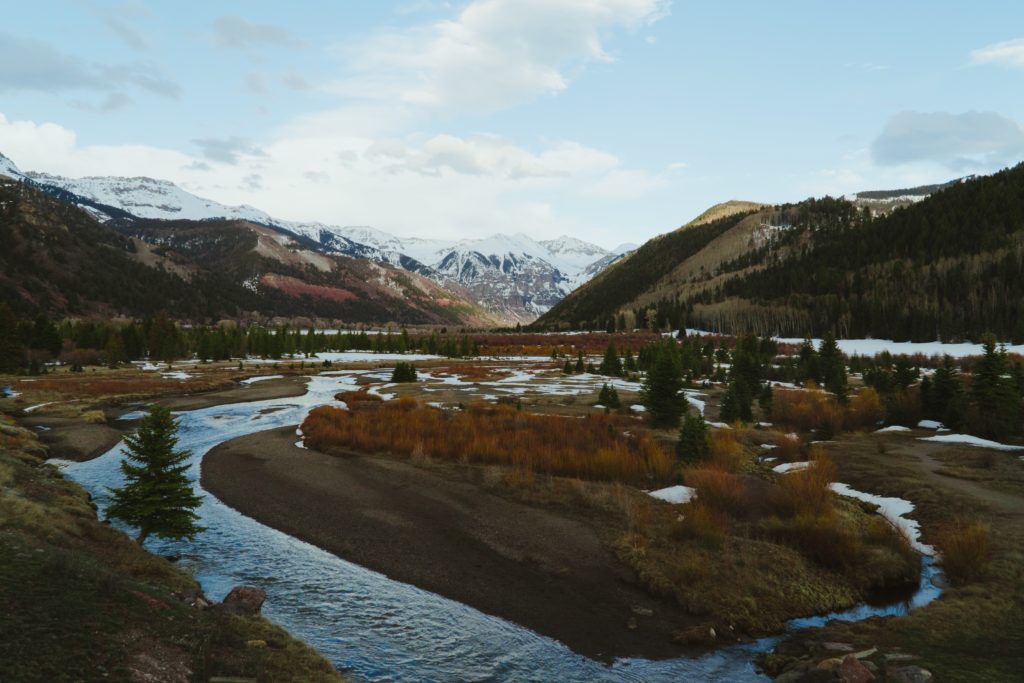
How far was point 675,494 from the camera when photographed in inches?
808

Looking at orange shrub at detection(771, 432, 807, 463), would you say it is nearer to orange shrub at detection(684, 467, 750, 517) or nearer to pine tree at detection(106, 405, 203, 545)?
orange shrub at detection(684, 467, 750, 517)

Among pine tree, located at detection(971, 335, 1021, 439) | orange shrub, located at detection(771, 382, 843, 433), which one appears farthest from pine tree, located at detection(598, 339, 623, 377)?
pine tree, located at detection(971, 335, 1021, 439)

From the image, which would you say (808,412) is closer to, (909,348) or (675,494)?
(675,494)

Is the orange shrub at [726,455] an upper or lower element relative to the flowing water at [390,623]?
upper

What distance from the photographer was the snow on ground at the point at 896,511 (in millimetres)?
16250

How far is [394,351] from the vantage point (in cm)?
14738

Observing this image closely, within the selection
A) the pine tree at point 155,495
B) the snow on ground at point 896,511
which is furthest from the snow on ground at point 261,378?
the snow on ground at point 896,511

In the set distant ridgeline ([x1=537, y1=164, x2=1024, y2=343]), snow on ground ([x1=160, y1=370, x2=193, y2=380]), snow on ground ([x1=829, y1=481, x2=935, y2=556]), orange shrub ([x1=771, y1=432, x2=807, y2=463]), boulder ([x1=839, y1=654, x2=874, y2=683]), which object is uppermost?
distant ridgeline ([x1=537, y1=164, x2=1024, y2=343])

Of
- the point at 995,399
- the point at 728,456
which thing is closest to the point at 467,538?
the point at 728,456

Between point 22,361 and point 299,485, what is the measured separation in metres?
78.2

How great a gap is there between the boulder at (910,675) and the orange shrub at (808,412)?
28.8 metres

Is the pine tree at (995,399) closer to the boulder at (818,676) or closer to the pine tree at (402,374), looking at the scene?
the boulder at (818,676)

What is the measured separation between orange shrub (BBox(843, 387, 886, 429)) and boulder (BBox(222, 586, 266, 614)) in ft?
120

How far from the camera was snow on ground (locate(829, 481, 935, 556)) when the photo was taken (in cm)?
1625
